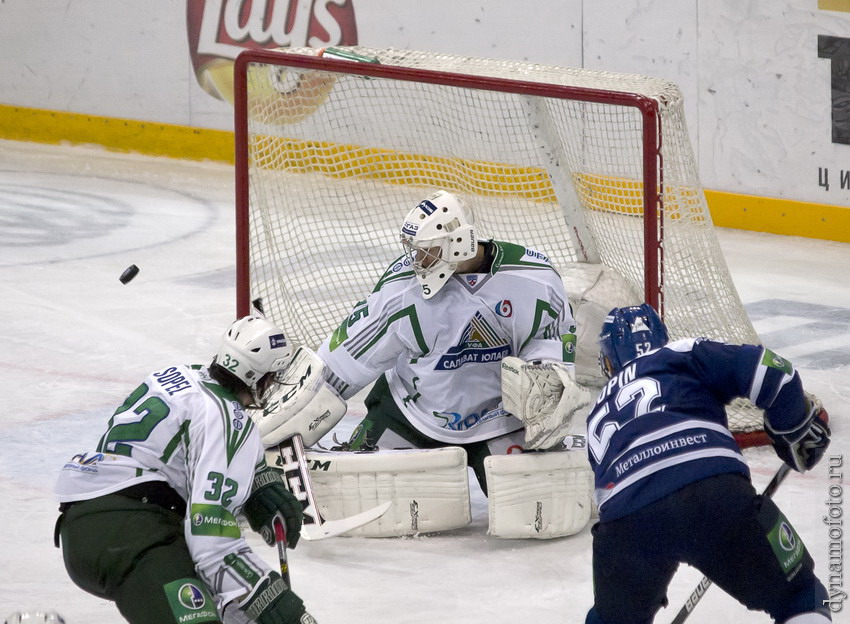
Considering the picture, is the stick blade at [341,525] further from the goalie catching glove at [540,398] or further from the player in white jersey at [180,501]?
the player in white jersey at [180,501]

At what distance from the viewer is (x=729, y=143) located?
782 centimetres

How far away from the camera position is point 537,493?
3875mm

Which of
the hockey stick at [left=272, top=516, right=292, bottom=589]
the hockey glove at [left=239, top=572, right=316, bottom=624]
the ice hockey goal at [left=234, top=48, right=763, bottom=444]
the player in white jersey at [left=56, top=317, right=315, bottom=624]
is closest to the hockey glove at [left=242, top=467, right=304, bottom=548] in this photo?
the hockey stick at [left=272, top=516, right=292, bottom=589]

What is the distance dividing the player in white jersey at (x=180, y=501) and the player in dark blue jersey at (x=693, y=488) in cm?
63

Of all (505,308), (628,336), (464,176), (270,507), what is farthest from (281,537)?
(464,176)

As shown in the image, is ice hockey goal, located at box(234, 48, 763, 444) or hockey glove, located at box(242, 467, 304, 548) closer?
hockey glove, located at box(242, 467, 304, 548)

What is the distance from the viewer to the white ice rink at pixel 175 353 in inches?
142

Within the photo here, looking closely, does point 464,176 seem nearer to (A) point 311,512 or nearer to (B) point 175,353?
(B) point 175,353

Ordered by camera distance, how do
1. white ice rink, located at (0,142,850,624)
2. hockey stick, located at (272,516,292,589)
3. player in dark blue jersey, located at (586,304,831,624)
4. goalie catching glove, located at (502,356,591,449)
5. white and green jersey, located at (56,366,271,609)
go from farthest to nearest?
goalie catching glove, located at (502,356,591,449) < white ice rink, located at (0,142,850,624) < hockey stick, located at (272,516,292,589) < white and green jersey, located at (56,366,271,609) < player in dark blue jersey, located at (586,304,831,624)

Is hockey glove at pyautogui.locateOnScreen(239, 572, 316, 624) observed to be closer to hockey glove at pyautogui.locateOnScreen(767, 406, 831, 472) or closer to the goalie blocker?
hockey glove at pyautogui.locateOnScreen(767, 406, 831, 472)

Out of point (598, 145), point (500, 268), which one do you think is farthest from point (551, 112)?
point (500, 268)

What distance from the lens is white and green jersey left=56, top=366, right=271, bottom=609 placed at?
271 cm

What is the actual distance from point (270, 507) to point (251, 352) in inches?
14.1

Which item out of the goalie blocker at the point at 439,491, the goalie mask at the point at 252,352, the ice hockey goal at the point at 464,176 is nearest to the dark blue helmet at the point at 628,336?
the goalie mask at the point at 252,352
